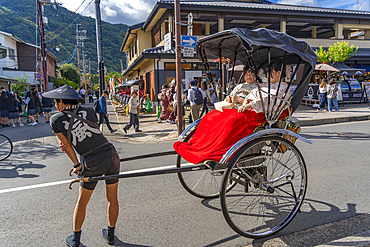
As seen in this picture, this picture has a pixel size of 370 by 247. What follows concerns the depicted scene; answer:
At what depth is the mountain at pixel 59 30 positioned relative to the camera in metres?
67.8

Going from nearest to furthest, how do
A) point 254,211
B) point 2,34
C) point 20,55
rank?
point 254,211, point 2,34, point 20,55

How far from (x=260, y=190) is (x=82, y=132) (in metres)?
2.32

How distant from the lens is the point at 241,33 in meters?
2.95

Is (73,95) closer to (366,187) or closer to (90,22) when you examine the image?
(366,187)

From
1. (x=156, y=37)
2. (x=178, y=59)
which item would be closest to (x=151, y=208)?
(x=178, y=59)

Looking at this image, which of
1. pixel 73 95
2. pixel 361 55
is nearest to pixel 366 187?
pixel 73 95

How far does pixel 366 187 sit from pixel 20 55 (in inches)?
1763

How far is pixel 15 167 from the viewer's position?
598 cm

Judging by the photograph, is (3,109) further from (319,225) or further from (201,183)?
(319,225)

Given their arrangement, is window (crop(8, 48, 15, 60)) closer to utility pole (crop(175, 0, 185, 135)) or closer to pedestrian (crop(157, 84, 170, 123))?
pedestrian (crop(157, 84, 170, 123))

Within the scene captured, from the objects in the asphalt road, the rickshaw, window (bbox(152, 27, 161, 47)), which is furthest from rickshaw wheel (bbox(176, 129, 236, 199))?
window (bbox(152, 27, 161, 47))

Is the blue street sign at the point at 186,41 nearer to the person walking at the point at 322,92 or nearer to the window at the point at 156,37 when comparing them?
the person walking at the point at 322,92

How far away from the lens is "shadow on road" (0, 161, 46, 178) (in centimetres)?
538

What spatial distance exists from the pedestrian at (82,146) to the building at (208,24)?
1428 cm
